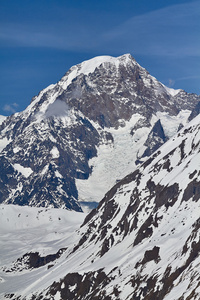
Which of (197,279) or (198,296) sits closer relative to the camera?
(198,296)

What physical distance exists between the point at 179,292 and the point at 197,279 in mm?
8090

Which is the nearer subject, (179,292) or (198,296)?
(198,296)

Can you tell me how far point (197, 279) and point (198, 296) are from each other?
13804 mm

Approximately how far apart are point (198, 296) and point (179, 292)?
1958 centimetres

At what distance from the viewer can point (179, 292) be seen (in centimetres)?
19438

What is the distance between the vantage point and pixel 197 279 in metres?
189

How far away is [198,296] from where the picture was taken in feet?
575
